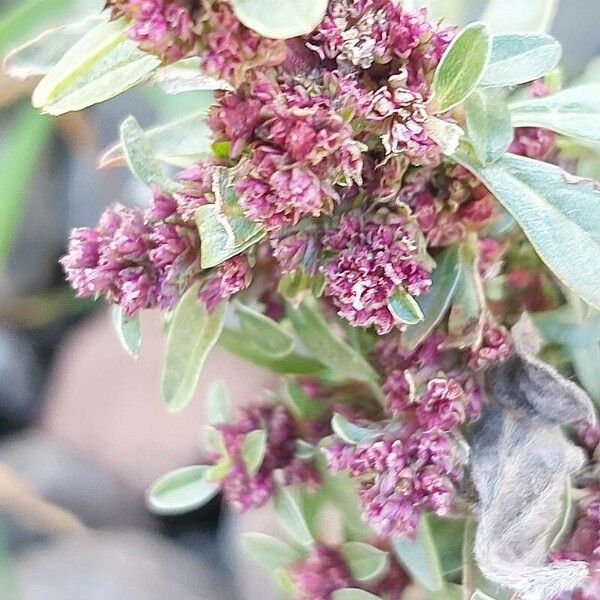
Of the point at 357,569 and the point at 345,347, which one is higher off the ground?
the point at 345,347

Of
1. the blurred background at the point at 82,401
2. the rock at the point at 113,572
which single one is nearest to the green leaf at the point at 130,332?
the blurred background at the point at 82,401

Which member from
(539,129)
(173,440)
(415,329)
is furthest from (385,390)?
(173,440)

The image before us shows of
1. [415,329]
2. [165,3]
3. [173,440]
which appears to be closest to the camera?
[165,3]

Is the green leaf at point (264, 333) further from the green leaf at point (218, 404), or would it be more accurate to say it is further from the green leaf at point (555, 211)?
the green leaf at point (555, 211)

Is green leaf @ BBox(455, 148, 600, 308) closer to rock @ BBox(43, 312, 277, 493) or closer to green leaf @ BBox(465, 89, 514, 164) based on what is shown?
green leaf @ BBox(465, 89, 514, 164)

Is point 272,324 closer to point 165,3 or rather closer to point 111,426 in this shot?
point 165,3

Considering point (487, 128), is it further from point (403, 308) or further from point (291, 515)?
point (291, 515)
